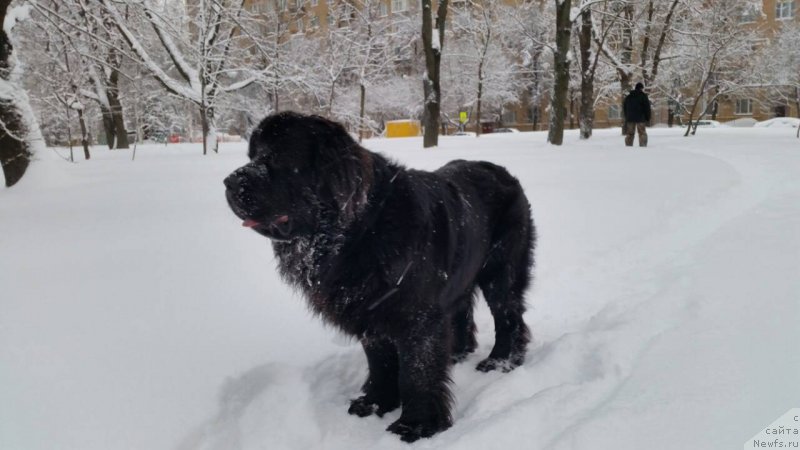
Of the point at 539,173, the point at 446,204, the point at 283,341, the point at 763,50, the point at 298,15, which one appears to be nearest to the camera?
the point at 446,204

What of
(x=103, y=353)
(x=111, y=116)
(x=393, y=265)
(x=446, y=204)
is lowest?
(x=103, y=353)

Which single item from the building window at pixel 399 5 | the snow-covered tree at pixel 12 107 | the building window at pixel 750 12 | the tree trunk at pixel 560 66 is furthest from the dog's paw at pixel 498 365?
the building window at pixel 399 5

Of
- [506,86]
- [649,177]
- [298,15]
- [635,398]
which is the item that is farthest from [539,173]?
A: [506,86]

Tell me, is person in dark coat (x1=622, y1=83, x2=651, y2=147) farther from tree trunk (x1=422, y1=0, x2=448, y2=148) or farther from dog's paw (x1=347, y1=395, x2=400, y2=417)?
dog's paw (x1=347, y1=395, x2=400, y2=417)

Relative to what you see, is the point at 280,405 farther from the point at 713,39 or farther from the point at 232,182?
the point at 713,39

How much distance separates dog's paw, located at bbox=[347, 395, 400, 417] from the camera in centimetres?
279

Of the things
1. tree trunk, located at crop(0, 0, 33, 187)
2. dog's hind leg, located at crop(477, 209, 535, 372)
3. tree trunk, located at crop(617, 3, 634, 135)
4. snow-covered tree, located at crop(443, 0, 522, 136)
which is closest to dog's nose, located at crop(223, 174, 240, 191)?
dog's hind leg, located at crop(477, 209, 535, 372)

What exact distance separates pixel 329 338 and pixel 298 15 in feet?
86.9

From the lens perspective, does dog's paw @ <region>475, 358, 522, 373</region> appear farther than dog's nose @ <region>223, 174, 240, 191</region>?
Yes

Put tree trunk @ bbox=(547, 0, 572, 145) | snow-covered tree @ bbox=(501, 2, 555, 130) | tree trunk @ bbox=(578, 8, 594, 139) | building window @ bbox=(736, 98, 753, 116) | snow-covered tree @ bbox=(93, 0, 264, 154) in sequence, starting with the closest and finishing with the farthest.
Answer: snow-covered tree @ bbox=(93, 0, 264, 154) < tree trunk @ bbox=(547, 0, 572, 145) < tree trunk @ bbox=(578, 8, 594, 139) < snow-covered tree @ bbox=(501, 2, 555, 130) < building window @ bbox=(736, 98, 753, 116)

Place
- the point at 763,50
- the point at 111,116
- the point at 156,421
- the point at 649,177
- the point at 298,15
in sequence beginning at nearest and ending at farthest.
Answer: the point at 156,421 < the point at 649,177 < the point at 111,116 < the point at 298,15 < the point at 763,50

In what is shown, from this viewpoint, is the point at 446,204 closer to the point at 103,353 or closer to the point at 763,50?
the point at 103,353

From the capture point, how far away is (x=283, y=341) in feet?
11.2

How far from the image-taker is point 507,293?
11.1 feet
